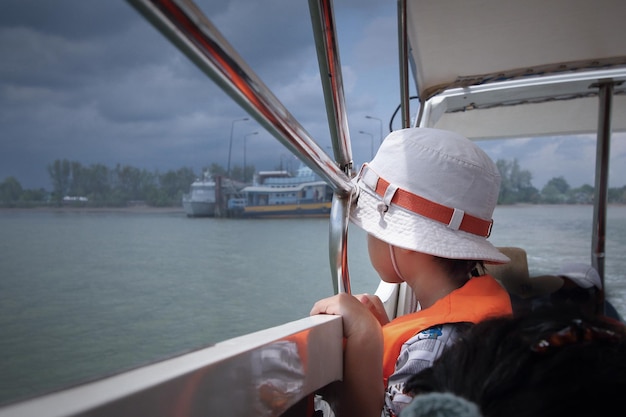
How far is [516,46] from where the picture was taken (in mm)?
1824

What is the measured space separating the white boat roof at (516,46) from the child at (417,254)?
75cm

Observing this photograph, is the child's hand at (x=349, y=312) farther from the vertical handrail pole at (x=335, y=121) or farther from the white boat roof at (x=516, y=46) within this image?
the white boat roof at (x=516, y=46)

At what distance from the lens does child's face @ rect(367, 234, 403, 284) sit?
110cm

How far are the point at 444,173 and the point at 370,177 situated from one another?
171 millimetres

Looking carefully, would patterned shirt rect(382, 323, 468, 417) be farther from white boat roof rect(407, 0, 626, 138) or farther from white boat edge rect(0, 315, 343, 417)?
white boat roof rect(407, 0, 626, 138)

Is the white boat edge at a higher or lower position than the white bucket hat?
lower

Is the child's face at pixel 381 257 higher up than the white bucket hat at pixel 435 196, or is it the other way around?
the white bucket hat at pixel 435 196

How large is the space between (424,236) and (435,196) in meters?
0.09

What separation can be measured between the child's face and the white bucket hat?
7 cm

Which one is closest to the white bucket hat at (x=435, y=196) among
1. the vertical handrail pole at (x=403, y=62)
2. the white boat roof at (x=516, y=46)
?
the vertical handrail pole at (x=403, y=62)

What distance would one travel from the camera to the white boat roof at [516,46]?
1.57m

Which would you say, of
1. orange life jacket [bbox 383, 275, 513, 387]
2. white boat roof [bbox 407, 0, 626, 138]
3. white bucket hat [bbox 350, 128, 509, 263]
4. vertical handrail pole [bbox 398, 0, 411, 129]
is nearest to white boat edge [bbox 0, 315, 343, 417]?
orange life jacket [bbox 383, 275, 513, 387]

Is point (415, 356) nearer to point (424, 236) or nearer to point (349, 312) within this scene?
point (349, 312)

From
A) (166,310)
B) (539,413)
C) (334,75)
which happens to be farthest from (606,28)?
(166,310)
